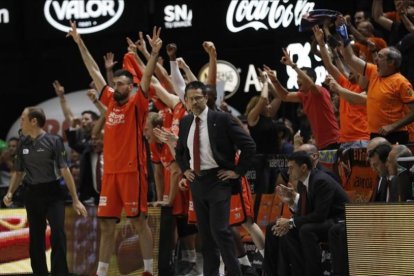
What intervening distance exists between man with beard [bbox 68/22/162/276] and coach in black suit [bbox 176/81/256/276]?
99cm

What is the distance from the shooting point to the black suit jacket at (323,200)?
9383mm

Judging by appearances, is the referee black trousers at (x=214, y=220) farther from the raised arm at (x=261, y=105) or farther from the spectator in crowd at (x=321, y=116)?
the raised arm at (x=261, y=105)

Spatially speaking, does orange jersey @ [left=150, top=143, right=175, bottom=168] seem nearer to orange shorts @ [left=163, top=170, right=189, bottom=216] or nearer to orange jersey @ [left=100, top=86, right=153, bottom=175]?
orange shorts @ [left=163, top=170, right=189, bottom=216]

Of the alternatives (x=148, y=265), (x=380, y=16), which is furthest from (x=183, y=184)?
(x=380, y=16)

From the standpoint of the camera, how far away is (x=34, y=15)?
17625 mm

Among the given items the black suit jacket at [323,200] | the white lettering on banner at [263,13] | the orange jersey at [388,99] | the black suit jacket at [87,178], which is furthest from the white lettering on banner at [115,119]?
the white lettering on banner at [263,13]

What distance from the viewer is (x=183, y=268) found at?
38.0 feet

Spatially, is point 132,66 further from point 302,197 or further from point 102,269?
point 302,197

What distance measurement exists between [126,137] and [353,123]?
2732 millimetres

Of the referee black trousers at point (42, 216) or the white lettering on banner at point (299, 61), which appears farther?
the white lettering on banner at point (299, 61)

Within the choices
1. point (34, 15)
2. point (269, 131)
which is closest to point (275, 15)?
point (269, 131)

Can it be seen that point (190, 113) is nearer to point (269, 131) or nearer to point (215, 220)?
point (215, 220)

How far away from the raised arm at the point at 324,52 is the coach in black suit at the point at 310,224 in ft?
7.01

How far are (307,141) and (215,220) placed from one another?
3.16 metres
